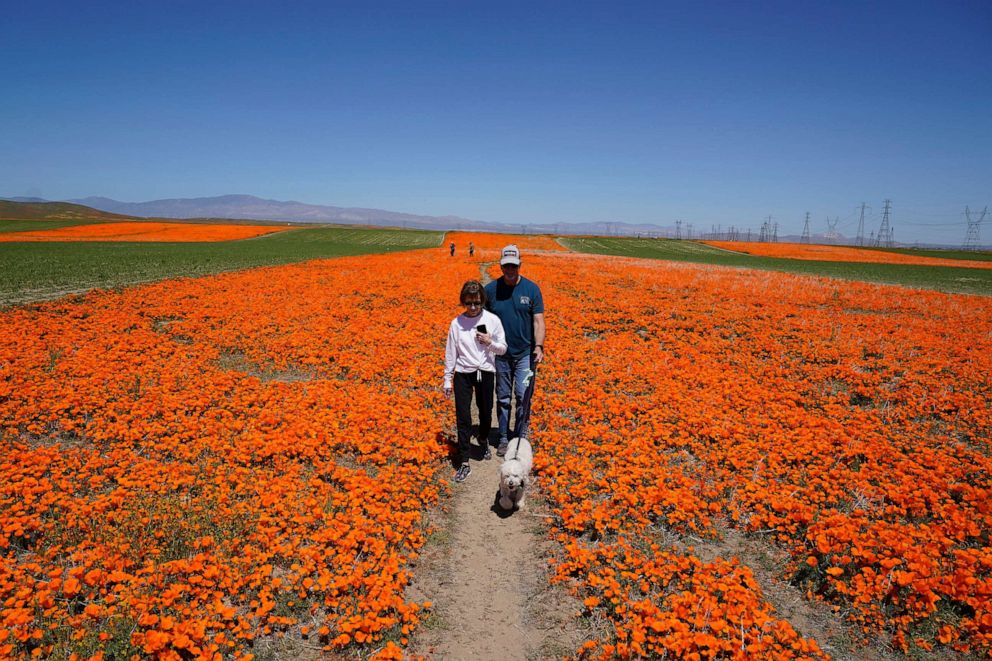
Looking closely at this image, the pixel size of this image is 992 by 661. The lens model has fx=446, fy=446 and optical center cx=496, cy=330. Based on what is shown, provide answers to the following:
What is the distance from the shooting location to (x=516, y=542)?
20.0 ft

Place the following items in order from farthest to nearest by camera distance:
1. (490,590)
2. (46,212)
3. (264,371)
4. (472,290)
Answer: (46,212)
(264,371)
(472,290)
(490,590)

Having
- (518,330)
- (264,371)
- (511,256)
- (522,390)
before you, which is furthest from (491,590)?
(264,371)

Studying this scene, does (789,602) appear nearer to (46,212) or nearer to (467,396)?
(467,396)

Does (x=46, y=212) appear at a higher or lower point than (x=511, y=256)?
higher

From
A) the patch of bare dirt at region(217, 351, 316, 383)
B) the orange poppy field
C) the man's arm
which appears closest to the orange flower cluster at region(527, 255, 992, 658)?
the orange poppy field

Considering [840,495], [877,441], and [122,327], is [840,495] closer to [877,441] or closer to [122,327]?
[877,441]

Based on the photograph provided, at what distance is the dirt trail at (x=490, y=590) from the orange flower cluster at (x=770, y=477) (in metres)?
0.35

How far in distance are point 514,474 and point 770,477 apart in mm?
4371

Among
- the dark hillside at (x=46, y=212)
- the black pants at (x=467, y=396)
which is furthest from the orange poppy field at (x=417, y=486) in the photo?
the dark hillside at (x=46, y=212)

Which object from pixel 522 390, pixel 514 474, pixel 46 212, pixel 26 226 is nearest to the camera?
pixel 514 474

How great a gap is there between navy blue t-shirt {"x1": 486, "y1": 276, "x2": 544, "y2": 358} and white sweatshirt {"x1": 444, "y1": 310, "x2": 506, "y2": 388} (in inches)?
9.9

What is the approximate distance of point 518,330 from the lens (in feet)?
23.9

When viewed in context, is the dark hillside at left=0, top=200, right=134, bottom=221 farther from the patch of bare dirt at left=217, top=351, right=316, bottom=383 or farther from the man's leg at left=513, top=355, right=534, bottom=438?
the man's leg at left=513, top=355, right=534, bottom=438

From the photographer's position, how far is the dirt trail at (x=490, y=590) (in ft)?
14.8
